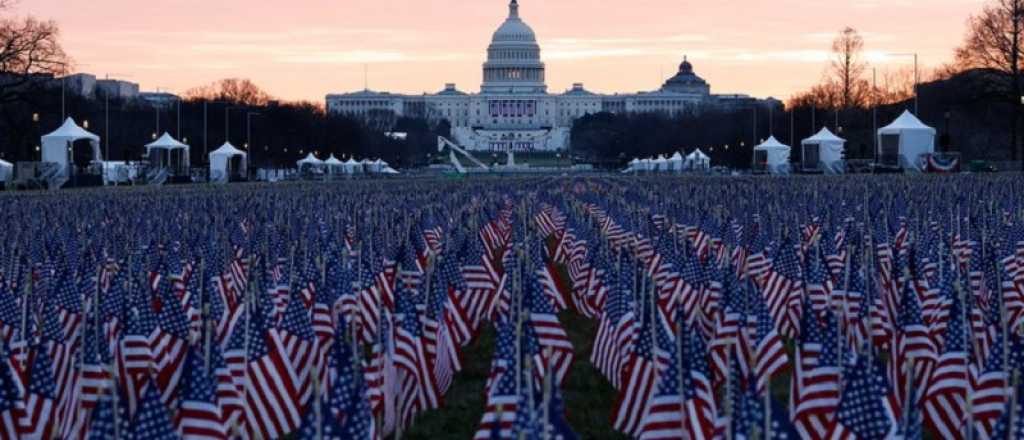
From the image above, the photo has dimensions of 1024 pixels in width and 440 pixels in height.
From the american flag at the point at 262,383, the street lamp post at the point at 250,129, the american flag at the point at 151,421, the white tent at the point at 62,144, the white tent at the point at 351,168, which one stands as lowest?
the american flag at the point at 262,383

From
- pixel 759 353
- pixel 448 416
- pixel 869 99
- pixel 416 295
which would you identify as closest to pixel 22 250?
pixel 416 295

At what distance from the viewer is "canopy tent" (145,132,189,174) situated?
296 ft

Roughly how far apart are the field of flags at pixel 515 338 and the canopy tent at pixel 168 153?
2531 inches

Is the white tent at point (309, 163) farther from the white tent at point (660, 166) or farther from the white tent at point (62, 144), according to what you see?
the white tent at point (62, 144)

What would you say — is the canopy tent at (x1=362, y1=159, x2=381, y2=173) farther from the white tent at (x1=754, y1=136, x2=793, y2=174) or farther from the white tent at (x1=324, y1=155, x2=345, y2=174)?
the white tent at (x1=754, y1=136, x2=793, y2=174)

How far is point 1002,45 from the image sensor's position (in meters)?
85.9

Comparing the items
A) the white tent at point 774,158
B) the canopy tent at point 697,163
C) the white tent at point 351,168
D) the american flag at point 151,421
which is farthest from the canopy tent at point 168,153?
the american flag at point 151,421

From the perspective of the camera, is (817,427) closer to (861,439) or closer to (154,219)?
(861,439)

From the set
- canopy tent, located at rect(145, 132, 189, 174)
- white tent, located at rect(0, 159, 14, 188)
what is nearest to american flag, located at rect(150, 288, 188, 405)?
white tent, located at rect(0, 159, 14, 188)

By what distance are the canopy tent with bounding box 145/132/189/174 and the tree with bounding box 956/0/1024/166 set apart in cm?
3901

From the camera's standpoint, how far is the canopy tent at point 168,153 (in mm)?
90312

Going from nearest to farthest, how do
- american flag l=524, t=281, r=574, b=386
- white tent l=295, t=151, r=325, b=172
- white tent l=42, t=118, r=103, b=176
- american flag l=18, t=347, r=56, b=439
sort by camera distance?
1. american flag l=18, t=347, r=56, b=439
2. american flag l=524, t=281, r=574, b=386
3. white tent l=42, t=118, r=103, b=176
4. white tent l=295, t=151, r=325, b=172

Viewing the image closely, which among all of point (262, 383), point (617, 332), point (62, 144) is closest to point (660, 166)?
point (62, 144)

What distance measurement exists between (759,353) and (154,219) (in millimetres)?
22088
